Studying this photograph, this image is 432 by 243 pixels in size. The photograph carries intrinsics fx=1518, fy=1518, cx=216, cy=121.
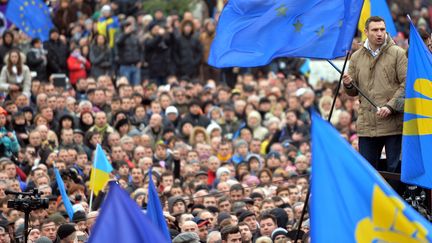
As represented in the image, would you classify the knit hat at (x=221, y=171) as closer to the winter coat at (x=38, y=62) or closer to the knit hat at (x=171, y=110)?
the knit hat at (x=171, y=110)

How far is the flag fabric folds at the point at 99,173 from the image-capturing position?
2094 cm

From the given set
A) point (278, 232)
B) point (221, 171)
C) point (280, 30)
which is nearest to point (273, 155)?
point (221, 171)

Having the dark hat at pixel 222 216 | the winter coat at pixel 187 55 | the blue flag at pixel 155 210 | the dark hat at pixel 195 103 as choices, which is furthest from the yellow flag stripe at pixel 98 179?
the winter coat at pixel 187 55

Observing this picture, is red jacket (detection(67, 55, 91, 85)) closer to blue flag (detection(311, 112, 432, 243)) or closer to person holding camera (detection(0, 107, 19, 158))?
person holding camera (detection(0, 107, 19, 158))

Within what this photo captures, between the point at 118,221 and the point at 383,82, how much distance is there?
4.94 meters

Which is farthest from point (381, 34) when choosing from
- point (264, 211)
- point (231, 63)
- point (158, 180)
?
point (158, 180)

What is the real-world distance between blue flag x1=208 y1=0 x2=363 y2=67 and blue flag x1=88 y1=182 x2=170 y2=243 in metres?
4.31

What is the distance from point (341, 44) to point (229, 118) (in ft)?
42.5

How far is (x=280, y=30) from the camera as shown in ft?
50.7

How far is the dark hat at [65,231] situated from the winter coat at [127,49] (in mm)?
14885

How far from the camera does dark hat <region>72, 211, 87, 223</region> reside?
1801cm

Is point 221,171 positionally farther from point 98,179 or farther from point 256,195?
point 98,179

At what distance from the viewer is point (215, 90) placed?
100 feet

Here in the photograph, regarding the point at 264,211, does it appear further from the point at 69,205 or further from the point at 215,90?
the point at 215,90
